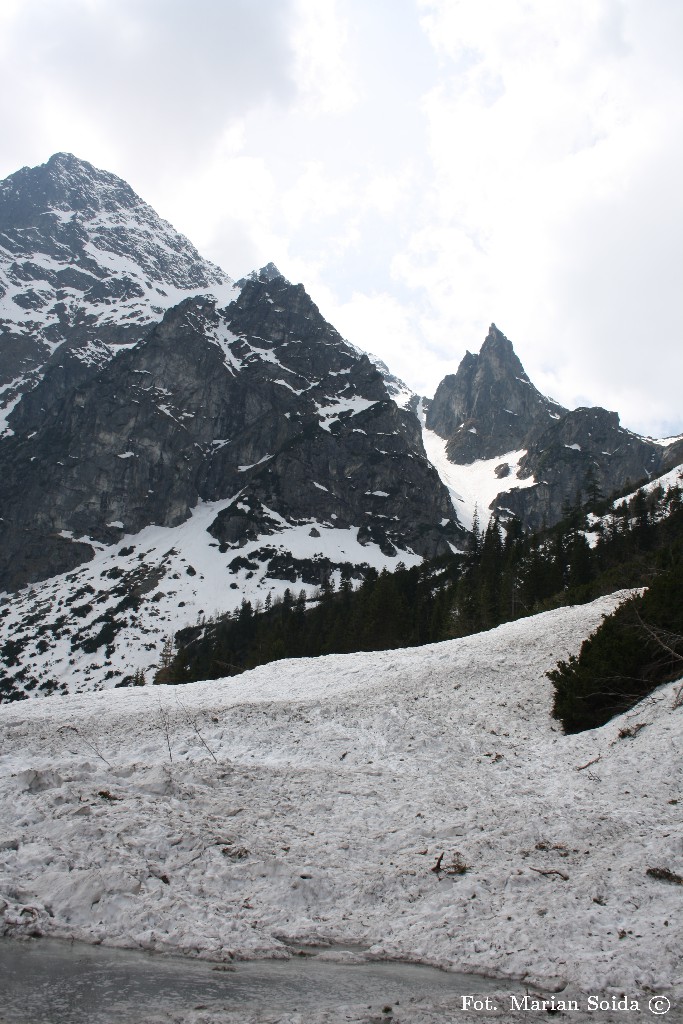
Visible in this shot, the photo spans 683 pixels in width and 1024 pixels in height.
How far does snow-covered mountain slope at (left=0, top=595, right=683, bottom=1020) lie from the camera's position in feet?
25.8

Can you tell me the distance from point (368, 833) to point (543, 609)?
32506 mm

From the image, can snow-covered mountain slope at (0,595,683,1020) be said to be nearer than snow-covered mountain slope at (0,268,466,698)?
→ Yes

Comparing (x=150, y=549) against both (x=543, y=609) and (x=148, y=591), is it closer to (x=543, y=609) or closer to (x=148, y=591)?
(x=148, y=591)

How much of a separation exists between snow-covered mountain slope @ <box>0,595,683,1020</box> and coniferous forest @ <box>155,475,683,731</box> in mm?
1444

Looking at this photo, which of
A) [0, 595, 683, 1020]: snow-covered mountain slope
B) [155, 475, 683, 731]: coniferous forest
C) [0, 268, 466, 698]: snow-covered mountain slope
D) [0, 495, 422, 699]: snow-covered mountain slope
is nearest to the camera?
[0, 595, 683, 1020]: snow-covered mountain slope

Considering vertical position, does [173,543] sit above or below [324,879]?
above

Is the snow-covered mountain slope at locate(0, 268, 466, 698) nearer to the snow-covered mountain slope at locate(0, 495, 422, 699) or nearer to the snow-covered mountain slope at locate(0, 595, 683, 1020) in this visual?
the snow-covered mountain slope at locate(0, 495, 422, 699)

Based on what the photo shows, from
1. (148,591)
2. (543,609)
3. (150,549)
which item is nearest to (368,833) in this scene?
(543,609)

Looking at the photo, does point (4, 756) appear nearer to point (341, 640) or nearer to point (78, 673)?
point (341, 640)

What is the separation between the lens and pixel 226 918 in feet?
27.7

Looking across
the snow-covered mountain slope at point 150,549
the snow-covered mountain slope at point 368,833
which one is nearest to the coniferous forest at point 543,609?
the snow-covered mountain slope at point 368,833

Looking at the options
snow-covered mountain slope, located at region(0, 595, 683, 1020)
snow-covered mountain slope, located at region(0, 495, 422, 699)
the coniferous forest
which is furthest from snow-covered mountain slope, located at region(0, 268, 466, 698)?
snow-covered mountain slope, located at region(0, 595, 683, 1020)

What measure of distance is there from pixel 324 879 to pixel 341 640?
2355 inches

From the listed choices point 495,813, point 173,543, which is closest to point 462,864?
point 495,813
